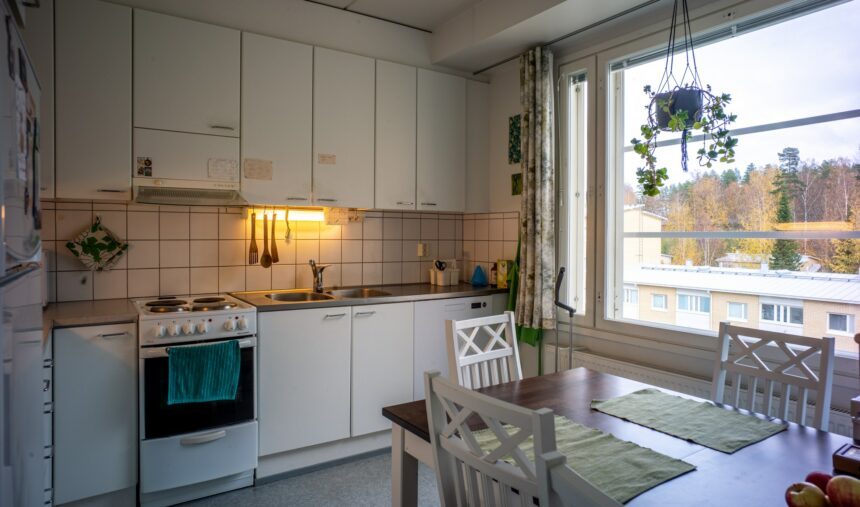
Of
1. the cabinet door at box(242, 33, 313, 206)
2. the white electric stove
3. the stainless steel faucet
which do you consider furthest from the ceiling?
the white electric stove

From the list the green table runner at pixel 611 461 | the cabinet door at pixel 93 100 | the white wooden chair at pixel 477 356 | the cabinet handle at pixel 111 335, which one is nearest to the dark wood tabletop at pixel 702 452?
the green table runner at pixel 611 461

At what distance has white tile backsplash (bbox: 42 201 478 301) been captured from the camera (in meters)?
2.76

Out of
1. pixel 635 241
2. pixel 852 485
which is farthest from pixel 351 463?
pixel 852 485

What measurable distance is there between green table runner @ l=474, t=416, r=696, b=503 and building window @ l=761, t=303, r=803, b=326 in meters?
1.40

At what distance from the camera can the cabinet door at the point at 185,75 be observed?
2629 millimetres

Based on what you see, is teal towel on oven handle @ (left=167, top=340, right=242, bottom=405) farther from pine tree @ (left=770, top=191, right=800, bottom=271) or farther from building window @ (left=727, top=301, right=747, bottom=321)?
pine tree @ (left=770, top=191, right=800, bottom=271)

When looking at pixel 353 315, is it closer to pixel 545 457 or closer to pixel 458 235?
pixel 458 235

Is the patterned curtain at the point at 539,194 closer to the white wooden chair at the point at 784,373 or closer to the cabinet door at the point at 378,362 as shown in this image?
the cabinet door at the point at 378,362

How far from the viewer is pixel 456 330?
6.63 feet

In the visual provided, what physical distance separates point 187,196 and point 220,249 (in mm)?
523

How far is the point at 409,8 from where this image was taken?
3229 mm

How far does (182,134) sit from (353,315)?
4.35 feet

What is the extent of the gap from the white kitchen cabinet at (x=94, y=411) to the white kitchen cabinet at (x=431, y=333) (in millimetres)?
1528

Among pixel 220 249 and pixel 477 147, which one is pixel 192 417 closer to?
pixel 220 249
